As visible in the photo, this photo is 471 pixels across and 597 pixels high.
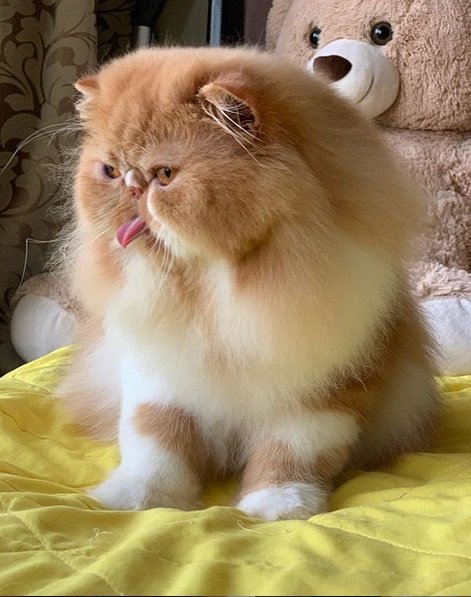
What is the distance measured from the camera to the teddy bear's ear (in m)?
2.01

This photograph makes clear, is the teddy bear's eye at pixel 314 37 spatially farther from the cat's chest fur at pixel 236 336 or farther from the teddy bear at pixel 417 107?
the cat's chest fur at pixel 236 336

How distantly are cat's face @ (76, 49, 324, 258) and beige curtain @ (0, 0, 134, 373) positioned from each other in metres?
1.10

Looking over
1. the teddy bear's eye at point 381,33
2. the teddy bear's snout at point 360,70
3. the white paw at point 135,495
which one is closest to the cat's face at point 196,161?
the white paw at point 135,495

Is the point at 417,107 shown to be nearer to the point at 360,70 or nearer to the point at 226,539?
the point at 360,70

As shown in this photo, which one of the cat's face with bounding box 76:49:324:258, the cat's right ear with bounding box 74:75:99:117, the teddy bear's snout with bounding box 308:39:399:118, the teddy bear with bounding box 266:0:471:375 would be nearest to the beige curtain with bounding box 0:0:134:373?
the teddy bear with bounding box 266:0:471:375

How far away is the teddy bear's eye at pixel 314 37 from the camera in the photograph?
1871 millimetres

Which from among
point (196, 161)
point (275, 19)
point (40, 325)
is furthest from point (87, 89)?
point (275, 19)

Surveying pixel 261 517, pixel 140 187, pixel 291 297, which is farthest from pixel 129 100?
pixel 261 517

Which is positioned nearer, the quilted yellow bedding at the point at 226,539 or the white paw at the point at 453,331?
the quilted yellow bedding at the point at 226,539

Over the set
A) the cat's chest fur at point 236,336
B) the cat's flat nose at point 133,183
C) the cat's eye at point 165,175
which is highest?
the cat's eye at point 165,175

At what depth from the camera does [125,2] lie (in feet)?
7.55

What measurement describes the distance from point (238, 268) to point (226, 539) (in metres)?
0.31

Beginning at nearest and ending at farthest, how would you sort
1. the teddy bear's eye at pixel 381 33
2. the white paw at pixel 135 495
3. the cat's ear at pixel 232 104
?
the cat's ear at pixel 232 104 < the white paw at pixel 135 495 < the teddy bear's eye at pixel 381 33

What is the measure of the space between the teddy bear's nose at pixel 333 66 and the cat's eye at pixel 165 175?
843 millimetres
